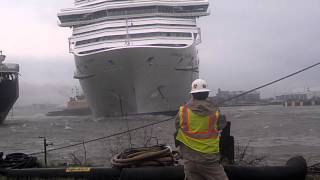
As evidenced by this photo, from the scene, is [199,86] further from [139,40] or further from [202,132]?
[139,40]

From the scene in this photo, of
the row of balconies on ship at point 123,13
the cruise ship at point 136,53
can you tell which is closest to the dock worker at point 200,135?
the cruise ship at point 136,53

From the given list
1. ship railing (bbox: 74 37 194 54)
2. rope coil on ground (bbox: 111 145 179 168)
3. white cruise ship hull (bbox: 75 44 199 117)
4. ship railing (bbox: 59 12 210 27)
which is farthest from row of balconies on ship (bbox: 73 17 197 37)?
rope coil on ground (bbox: 111 145 179 168)

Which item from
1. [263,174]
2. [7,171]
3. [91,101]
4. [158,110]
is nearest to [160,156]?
[263,174]

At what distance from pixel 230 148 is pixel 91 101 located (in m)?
35.7

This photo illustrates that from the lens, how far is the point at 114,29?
3850 cm

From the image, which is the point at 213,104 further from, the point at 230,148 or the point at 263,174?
the point at 230,148

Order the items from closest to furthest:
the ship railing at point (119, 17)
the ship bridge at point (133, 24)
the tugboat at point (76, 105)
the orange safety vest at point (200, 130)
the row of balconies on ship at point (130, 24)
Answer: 1. the orange safety vest at point (200, 130)
2. the ship bridge at point (133, 24)
3. the row of balconies on ship at point (130, 24)
4. the ship railing at point (119, 17)
5. the tugboat at point (76, 105)

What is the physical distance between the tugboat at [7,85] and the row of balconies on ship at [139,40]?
1078cm

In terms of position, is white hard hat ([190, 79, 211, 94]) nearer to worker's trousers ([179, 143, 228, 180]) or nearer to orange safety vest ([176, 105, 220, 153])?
orange safety vest ([176, 105, 220, 153])

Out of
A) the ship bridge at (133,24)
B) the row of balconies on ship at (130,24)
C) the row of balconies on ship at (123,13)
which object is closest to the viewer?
the ship bridge at (133,24)

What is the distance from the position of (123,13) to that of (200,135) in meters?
36.3

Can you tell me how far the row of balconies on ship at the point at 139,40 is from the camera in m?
36.9

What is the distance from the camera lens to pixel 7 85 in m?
47.4

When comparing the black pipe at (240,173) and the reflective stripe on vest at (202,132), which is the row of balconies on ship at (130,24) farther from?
the reflective stripe on vest at (202,132)
